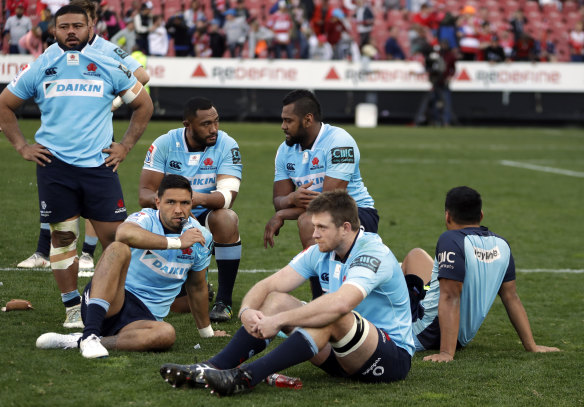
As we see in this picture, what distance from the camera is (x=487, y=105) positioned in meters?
27.0

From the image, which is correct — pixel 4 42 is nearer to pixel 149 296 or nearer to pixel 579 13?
pixel 149 296

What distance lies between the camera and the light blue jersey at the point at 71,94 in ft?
21.4

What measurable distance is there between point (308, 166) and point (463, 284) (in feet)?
5.89

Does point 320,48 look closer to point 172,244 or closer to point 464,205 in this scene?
point 464,205

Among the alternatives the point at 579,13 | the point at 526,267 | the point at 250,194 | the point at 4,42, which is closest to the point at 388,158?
the point at 250,194

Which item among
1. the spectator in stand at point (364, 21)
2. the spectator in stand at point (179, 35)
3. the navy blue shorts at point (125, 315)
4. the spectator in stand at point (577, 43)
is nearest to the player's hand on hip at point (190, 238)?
the navy blue shorts at point (125, 315)

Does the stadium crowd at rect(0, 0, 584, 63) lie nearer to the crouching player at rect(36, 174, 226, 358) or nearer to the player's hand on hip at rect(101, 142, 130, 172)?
the player's hand on hip at rect(101, 142, 130, 172)

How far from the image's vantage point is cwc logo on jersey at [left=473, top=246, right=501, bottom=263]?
6.05 meters

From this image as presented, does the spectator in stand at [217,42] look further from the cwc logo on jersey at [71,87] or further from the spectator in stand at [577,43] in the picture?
the cwc logo on jersey at [71,87]

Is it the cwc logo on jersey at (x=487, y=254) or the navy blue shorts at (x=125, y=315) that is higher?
the cwc logo on jersey at (x=487, y=254)

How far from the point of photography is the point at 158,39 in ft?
61.5

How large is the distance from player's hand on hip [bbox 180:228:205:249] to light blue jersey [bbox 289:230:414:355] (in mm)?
735

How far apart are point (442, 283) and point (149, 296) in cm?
196

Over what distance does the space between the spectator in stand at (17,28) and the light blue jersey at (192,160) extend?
2.89 meters
